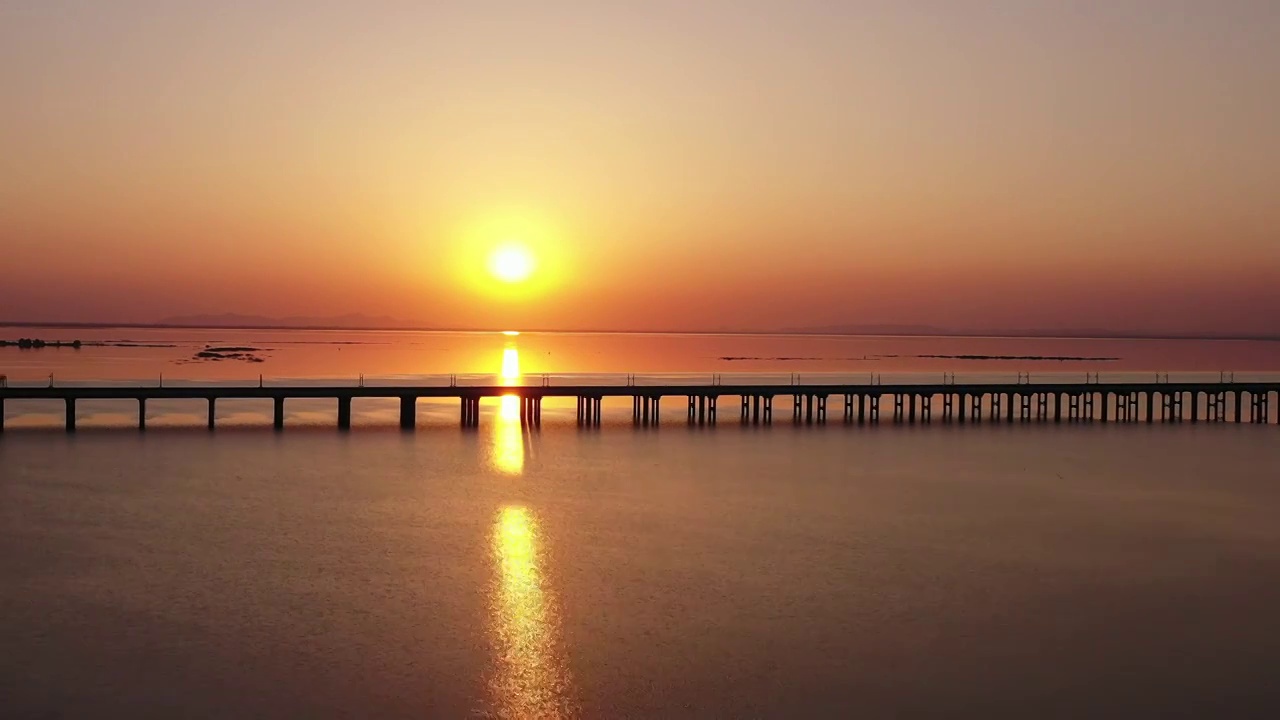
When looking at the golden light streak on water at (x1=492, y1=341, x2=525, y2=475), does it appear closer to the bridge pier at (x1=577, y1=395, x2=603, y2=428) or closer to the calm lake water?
the calm lake water

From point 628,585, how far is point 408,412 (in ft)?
102

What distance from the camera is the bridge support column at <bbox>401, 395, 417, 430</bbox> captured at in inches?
1969

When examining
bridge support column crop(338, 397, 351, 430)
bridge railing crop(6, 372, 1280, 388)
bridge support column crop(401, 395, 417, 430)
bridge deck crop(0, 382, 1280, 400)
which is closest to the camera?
bridge deck crop(0, 382, 1280, 400)

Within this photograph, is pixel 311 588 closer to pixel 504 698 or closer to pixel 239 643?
pixel 239 643

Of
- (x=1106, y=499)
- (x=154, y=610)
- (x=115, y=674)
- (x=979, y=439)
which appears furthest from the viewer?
→ (x=979, y=439)

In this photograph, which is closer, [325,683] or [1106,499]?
[325,683]

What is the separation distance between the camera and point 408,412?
5069cm

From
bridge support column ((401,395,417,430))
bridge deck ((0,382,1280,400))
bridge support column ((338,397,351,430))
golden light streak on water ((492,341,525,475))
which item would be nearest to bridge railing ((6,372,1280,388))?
golden light streak on water ((492,341,525,475))

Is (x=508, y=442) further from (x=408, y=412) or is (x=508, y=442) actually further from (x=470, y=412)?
(x=470, y=412)

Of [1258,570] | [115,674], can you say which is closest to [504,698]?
[115,674]

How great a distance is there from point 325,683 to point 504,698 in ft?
8.33

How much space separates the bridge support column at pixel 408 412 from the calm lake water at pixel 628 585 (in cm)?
863

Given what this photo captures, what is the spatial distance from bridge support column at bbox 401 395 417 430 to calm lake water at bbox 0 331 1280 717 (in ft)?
28.3

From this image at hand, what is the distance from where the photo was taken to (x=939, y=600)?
67.2 ft
